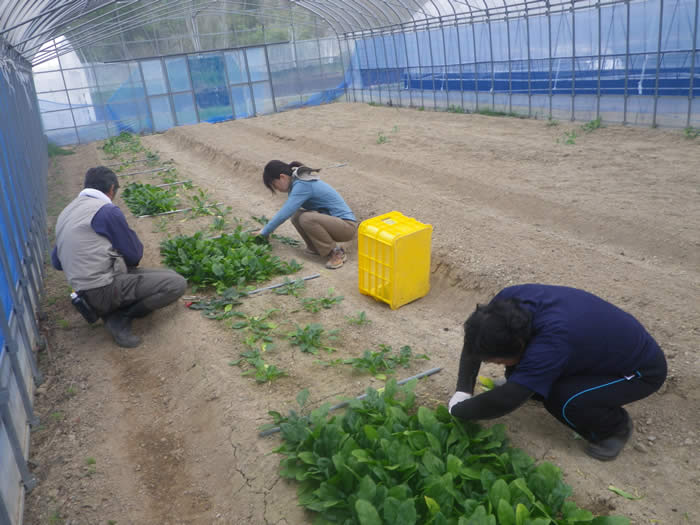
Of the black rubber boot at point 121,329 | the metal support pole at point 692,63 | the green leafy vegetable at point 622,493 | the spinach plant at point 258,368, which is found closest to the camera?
the green leafy vegetable at point 622,493

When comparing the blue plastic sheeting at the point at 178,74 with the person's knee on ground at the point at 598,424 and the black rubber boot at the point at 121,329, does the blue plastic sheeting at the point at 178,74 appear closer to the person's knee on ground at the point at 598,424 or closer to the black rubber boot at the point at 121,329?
the black rubber boot at the point at 121,329

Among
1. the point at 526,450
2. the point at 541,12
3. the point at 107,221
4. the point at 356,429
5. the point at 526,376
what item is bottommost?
the point at 526,450

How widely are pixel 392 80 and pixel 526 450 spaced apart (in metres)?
19.1

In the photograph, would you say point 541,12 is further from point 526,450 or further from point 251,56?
point 526,450

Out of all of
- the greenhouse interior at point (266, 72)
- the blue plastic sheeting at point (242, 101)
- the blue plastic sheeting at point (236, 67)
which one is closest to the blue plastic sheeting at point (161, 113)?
the greenhouse interior at point (266, 72)

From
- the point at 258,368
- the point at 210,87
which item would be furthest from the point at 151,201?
the point at 210,87

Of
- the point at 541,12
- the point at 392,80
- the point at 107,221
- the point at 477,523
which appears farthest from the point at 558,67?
the point at 477,523

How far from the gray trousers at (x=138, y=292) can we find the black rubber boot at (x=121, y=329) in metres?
0.06

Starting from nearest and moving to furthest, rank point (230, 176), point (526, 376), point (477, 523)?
1. point (477, 523)
2. point (526, 376)
3. point (230, 176)

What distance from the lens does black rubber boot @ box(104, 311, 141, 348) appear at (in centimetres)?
463

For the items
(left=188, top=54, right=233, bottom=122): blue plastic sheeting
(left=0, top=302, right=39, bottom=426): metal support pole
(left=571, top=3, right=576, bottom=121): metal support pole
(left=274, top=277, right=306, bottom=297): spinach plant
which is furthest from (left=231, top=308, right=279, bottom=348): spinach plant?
(left=188, top=54, right=233, bottom=122): blue plastic sheeting

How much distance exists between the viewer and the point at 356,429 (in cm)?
304

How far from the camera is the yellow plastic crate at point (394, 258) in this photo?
4781 millimetres

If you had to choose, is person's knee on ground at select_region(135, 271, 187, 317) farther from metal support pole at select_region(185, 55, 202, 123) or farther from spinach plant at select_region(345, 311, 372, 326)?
metal support pole at select_region(185, 55, 202, 123)
